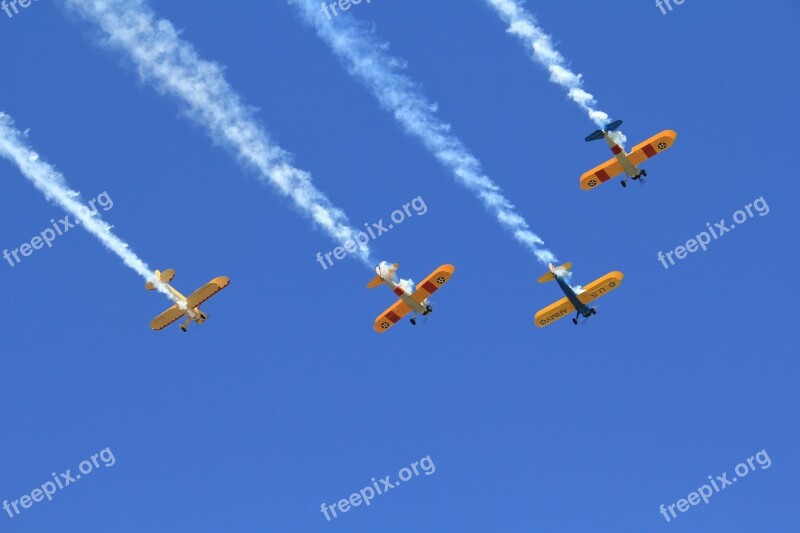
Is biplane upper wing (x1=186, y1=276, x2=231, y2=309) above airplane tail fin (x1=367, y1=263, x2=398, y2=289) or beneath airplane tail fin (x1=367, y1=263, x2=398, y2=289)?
above

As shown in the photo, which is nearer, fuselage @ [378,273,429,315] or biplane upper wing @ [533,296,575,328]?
fuselage @ [378,273,429,315]

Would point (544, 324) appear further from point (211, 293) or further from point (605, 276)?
point (211, 293)

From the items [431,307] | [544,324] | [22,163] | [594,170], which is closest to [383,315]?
[431,307]

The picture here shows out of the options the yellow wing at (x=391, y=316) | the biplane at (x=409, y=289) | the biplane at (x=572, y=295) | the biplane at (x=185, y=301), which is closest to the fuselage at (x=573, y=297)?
the biplane at (x=572, y=295)

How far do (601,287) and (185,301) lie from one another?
21231 mm

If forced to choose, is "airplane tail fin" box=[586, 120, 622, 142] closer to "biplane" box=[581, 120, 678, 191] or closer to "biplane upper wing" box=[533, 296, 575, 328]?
"biplane" box=[581, 120, 678, 191]

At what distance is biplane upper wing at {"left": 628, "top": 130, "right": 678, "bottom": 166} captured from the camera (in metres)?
72.9

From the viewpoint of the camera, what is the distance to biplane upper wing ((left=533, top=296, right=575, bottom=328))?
74.8m

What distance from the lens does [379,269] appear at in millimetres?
69438

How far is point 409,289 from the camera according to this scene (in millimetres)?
71875

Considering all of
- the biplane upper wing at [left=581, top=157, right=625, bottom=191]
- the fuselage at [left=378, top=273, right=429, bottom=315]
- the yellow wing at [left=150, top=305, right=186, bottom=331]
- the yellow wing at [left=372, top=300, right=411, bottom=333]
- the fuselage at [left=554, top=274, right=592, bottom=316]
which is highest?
the yellow wing at [left=150, top=305, right=186, bottom=331]

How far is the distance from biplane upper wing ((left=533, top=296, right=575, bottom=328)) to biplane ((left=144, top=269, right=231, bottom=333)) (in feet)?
53.9

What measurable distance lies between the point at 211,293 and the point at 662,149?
2407 cm

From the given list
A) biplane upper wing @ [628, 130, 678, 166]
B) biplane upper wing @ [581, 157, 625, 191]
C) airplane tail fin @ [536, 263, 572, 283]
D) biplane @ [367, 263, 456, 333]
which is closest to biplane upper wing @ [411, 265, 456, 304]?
biplane @ [367, 263, 456, 333]
